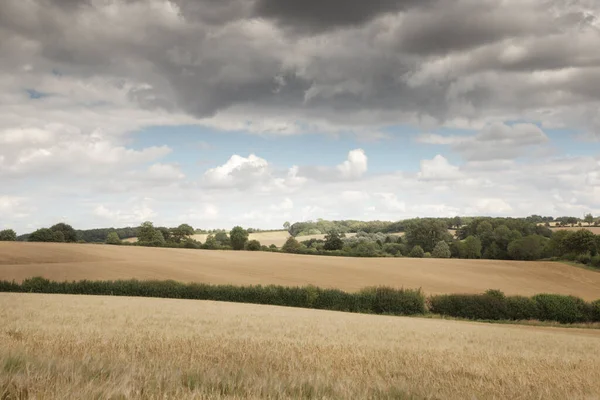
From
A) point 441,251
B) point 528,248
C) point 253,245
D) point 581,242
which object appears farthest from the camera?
point 441,251

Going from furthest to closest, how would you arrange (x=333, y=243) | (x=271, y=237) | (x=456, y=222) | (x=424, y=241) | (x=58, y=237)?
(x=456, y=222) < (x=271, y=237) < (x=424, y=241) < (x=333, y=243) < (x=58, y=237)

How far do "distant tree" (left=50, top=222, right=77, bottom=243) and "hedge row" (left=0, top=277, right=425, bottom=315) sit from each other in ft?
216

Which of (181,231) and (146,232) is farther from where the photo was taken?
(181,231)

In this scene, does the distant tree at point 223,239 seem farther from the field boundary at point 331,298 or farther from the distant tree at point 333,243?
the field boundary at point 331,298

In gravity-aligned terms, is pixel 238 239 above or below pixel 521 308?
above

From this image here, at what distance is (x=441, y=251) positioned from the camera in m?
113

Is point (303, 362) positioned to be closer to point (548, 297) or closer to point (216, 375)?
point (216, 375)

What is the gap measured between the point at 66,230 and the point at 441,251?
88.3 m

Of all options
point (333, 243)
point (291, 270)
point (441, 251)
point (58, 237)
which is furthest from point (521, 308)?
point (58, 237)

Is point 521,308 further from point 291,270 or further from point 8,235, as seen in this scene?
point 8,235

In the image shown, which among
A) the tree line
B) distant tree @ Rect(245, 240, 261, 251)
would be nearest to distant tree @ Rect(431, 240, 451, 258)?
the tree line

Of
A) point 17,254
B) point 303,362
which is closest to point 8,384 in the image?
point 303,362

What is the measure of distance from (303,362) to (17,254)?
7331 cm

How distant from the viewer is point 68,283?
4641 cm
